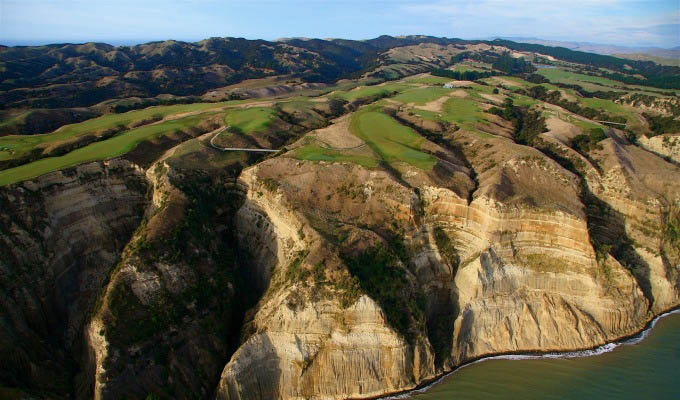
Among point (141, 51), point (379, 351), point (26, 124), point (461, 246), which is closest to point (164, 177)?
point (379, 351)

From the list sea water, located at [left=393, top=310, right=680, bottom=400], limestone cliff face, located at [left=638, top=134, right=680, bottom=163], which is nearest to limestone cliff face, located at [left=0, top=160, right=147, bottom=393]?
sea water, located at [left=393, top=310, right=680, bottom=400]

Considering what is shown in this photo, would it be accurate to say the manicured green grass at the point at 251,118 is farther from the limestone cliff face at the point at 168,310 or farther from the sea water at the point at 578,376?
the sea water at the point at 578,376

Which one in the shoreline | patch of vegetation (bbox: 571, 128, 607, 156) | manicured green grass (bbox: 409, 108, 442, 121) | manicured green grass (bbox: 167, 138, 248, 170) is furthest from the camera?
manicured green grass (bbox: 409, 108, 442, 121)

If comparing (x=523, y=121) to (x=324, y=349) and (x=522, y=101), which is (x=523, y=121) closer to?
(x=522, y=101)

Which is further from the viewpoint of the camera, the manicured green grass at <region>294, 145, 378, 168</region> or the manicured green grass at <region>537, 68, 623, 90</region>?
the manicured green grass at <region>537, 68, 623, 90</region>

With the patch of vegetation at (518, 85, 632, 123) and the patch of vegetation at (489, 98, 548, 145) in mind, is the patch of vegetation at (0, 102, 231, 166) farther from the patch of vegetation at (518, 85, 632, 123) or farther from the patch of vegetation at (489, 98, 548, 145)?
the patch of vegetation at (518, 85, 632, 123)

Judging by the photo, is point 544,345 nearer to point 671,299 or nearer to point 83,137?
point 671,299
